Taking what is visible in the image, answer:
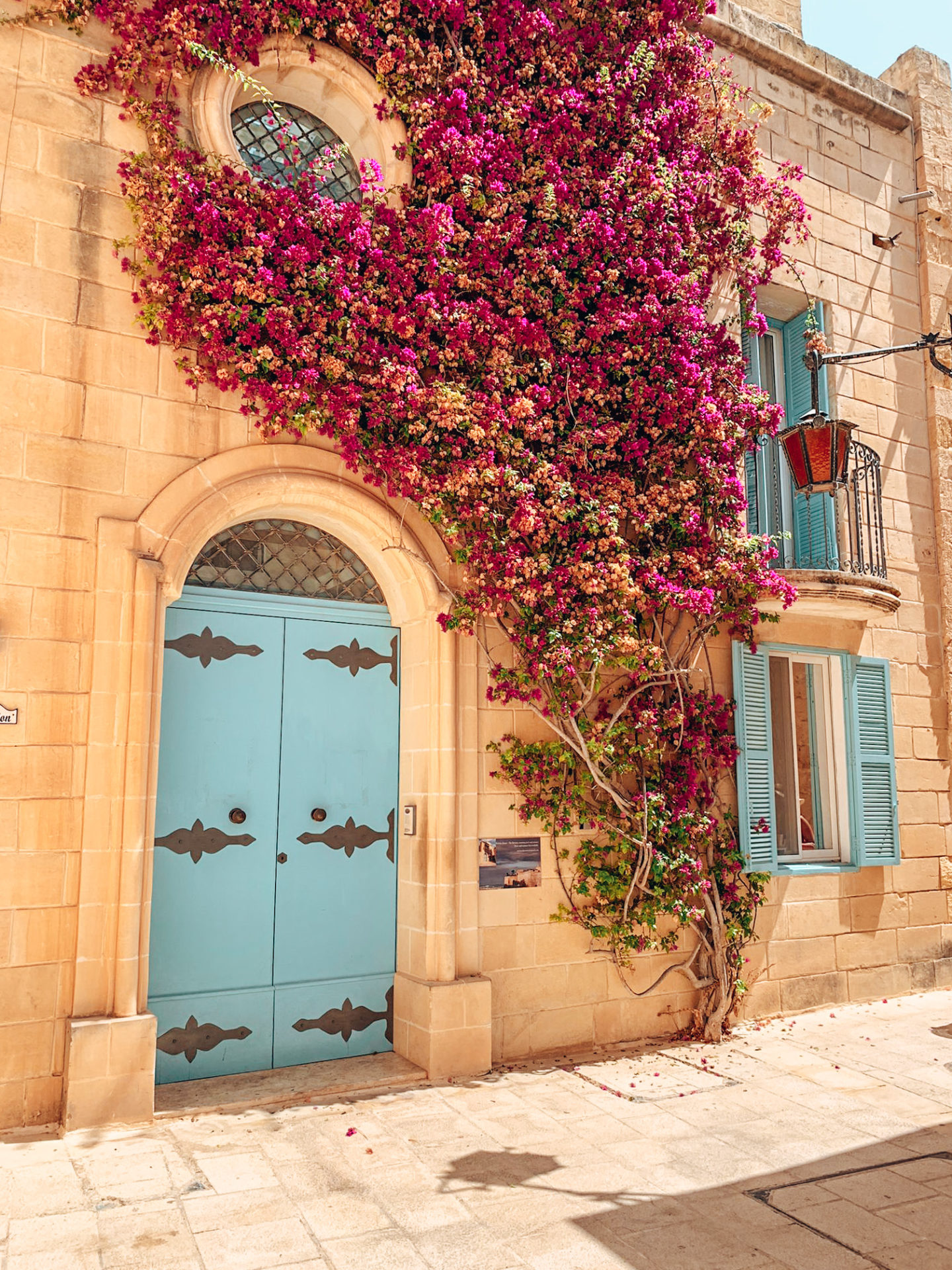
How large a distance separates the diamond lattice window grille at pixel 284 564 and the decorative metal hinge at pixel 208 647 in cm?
29

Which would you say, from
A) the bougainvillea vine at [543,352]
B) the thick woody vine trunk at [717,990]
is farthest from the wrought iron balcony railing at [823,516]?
the thick woody vine trunk at [717,990]

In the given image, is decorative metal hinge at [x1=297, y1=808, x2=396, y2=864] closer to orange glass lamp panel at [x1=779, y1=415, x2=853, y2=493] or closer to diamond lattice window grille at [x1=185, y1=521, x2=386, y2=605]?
diamond lattice window grille at [x1=185, y1=521, x2=386, y2=605]

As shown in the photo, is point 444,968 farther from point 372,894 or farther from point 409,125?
point 409,125

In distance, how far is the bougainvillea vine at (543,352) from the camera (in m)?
4.96

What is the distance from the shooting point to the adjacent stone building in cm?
434

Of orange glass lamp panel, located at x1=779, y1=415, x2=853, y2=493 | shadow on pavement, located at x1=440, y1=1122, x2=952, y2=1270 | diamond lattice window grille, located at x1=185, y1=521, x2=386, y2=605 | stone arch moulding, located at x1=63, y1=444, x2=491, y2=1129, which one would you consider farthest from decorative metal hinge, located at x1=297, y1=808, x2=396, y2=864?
orange glass lamp panel, located at x1=779, y1=415, x2=853, y2=493

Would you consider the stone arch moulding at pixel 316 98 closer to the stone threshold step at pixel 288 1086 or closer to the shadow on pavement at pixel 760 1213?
the stone threshold step at pixel 288 1086

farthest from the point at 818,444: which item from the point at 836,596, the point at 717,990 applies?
the point at 717,990

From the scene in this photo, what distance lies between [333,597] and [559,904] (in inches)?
87.4

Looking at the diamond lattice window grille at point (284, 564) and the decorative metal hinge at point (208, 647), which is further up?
the diamond lattice window grille at point (284, 564)

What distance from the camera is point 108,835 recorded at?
14.3 feet

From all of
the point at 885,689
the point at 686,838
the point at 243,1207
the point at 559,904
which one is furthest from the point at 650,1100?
the point at 885,689

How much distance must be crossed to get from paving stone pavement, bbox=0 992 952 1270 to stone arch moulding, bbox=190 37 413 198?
476 centimetres

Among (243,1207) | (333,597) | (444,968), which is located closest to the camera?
(243,1207)
